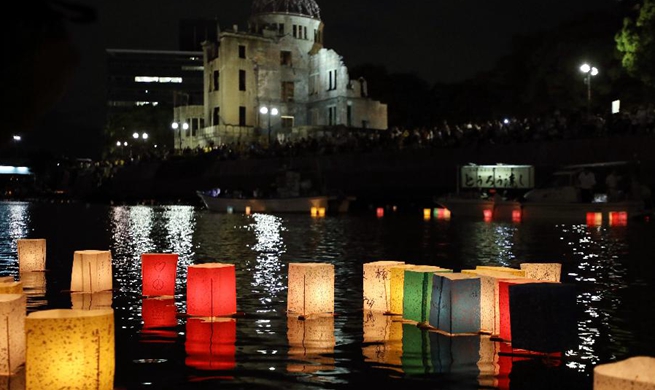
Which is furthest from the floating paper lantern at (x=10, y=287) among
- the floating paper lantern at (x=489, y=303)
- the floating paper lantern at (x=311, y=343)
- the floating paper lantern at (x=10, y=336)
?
the floating paper lantern at (x=489, y=303)

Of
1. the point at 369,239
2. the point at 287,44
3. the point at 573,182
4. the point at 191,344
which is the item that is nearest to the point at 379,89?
the point at 287,44

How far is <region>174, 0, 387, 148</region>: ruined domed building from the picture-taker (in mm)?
102875

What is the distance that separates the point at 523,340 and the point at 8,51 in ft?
23.6

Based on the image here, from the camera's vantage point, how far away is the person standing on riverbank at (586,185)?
41.7m

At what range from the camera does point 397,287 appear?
1173 cm

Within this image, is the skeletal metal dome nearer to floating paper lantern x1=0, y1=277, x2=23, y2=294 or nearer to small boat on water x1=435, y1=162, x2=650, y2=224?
small boat on water x1=435, y1=162, x2=650, y2=224

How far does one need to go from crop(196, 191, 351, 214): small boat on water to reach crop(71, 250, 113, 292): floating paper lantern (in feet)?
127

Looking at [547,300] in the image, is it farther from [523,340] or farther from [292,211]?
[292,211]

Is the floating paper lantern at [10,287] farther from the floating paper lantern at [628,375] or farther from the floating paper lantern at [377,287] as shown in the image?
the floating paper lantern at [628,375]

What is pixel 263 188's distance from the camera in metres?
68.2

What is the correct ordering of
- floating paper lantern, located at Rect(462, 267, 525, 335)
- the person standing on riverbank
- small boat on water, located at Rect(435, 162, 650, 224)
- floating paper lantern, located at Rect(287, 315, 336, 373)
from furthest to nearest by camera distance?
the person standing on riverbank → small boat on water, located at Rect(435, 162, 650, 224) → floating paper lantern, located at Rect(462, 267, 525, 335) → floating paper lantern, located at Rect(287, 315, 336, 373)

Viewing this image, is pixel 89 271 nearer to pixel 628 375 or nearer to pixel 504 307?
pixel 504 307

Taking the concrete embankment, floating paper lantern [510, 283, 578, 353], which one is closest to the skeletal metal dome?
the concrete embankment

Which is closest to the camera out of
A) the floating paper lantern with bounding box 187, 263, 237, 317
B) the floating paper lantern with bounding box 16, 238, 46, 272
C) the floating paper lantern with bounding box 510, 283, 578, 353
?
the floating paper lantern with bounding box 510, 283, 578, 353
